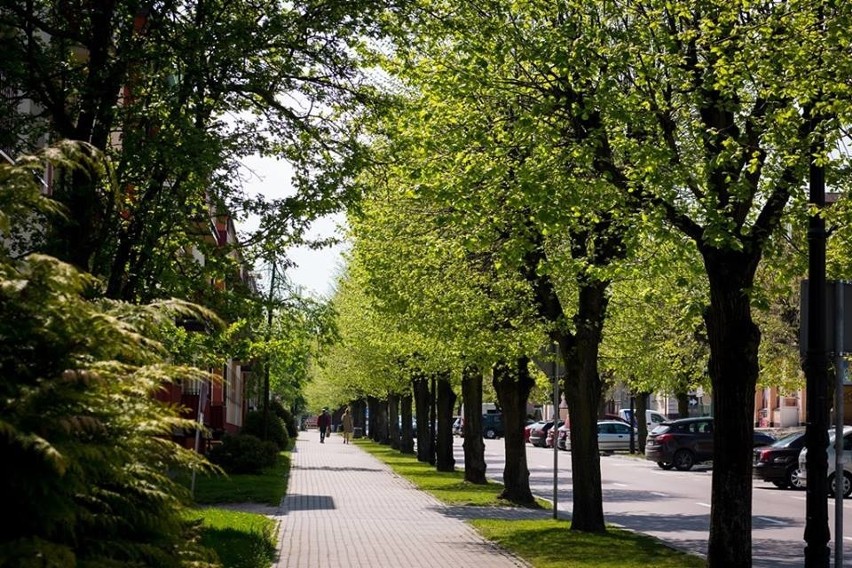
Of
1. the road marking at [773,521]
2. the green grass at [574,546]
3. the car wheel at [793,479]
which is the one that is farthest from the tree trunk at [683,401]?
the green grass at [574,546]

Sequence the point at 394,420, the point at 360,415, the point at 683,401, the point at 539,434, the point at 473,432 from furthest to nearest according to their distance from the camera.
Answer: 1. the point at 360,415
2. the point at 539,434
3. the point at 394,420
4. the point at 683,401
5. the point at 473,432

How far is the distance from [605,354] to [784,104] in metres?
21.3

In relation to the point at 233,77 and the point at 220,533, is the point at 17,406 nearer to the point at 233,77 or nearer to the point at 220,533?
the point at 233,77

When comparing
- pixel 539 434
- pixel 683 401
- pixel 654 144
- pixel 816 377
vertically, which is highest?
pixel 654 144

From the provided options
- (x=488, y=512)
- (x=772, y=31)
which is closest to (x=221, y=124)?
(x=772, y=31)

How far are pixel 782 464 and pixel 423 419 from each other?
17.4m

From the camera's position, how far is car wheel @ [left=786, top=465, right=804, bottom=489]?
3347 cm

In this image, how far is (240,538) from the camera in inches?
640

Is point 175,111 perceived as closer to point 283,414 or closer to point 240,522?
point 240,522

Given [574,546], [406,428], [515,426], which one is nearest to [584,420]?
[574,546]

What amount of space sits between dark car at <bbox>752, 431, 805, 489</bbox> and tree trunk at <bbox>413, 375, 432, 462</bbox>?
49.0 feet

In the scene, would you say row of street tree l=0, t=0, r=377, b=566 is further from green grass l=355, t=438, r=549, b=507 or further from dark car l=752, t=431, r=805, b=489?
dark car l=752, t=431, r=805, b=489

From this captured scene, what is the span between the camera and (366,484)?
33.1m

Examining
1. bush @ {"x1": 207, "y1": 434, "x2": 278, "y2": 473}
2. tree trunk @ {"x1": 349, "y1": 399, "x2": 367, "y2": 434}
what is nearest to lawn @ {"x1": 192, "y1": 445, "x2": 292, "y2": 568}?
bush @ {"x1": 207, "y1": 434, "x2": 278, "y2": 473}
